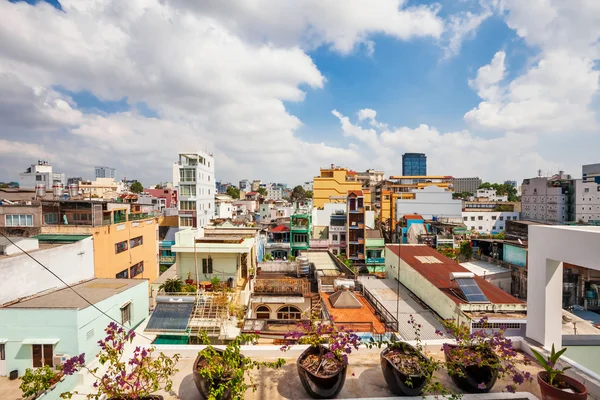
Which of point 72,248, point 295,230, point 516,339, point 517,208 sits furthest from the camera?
point 517,208

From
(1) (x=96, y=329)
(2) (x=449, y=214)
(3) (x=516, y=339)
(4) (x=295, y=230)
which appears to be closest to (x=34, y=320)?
(1) (x=96, y=329)

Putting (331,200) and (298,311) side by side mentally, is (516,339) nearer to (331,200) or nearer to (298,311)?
(298,311)

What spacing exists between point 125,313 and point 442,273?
15.5 m

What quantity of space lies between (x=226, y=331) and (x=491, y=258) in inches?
1030

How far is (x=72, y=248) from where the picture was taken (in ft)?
44.2

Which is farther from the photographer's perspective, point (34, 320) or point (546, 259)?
point (34, 320)

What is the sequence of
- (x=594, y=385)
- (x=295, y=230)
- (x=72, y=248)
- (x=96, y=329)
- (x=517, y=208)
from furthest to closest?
(x=517, y=208), (x=295, y=230), (x=72, y=248), (x=96, y=329), (x=594, y=385)

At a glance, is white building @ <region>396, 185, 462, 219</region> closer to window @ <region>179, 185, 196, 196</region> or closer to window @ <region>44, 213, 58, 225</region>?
window @ <region>179, 185, 196, 196</region>

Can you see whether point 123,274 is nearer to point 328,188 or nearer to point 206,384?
point 206,384

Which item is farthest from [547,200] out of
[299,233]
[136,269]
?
[136,269]

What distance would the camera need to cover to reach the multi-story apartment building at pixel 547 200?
1773 inches

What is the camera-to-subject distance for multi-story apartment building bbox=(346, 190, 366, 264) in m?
32.0

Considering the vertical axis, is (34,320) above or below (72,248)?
below

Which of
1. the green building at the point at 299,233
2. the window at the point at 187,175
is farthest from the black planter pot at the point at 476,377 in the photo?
the window at the point at 187,175
